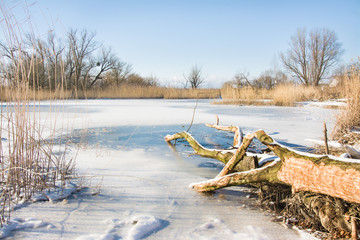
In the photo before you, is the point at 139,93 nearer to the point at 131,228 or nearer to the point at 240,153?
the point at 240,153

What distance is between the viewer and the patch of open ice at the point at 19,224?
39.0 inches

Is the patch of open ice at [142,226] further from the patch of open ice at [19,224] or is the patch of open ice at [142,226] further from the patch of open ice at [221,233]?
the patch of open ice at [19,224]

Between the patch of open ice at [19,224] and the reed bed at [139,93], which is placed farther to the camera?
the reed bed at [139,93]

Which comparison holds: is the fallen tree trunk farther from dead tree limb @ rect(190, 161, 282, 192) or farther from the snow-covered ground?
the snow-covered ground

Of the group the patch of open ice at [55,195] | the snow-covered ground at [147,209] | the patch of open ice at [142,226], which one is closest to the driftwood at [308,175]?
the snow-covered ground at [147,209]

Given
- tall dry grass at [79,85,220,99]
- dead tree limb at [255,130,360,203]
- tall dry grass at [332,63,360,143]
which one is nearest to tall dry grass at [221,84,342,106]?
tall dry grass at [79,85,220,99]

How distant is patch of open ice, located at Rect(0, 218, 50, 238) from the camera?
990 millimetres

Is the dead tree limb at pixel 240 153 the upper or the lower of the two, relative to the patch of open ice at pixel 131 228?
upper

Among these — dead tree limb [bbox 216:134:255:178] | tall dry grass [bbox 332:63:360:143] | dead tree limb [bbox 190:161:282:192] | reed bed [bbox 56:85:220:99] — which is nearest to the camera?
dead tree limb [bbox 190:161:282:192]

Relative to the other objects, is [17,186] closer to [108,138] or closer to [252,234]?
[252,234]

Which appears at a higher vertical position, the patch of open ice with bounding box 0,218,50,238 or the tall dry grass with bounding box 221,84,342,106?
the tall dry grass with bounding box 221,84,342,106

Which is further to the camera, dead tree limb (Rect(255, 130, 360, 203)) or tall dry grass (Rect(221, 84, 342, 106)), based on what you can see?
A: tall dry grass (Rect(221, 84, 342, 106))

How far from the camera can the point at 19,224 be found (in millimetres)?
1039

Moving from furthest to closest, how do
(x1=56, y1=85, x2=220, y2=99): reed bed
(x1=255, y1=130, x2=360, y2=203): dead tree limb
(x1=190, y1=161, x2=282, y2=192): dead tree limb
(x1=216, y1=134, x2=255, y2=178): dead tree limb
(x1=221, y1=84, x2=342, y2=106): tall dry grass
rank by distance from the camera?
(x1=56, y1=85, x2=220, y2=99): reed bed
(x1=221, y1=84, x2=342, y2=106): tall dry grass
(x1=216, y1=134, x2=255, y2=178): dead tree limb
(x1=190, y1=161, x2=282, y2=192): dead tree limb
(x1=255, y1=130, x2=360, y2=203): dead tree limb
